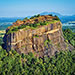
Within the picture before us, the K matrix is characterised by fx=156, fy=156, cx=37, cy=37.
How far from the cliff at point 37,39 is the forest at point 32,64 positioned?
1.62 metres

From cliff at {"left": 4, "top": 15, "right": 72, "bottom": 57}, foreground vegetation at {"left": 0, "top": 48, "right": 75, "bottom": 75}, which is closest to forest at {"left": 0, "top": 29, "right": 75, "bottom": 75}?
foreground vegetation at {"left": 0, "top": 48, "right": 75, "bottom": 75}

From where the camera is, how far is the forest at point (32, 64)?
125 feet

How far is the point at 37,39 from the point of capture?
43.9 metres

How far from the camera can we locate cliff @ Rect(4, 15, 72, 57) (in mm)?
41969

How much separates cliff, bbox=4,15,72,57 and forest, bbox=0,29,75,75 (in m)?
1.62

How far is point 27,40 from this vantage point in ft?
142

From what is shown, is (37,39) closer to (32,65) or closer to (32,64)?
(32,64)

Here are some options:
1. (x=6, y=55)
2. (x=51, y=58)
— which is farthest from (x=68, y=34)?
(x=6, y=55)

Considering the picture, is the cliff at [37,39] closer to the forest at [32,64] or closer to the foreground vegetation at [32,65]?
the forest at [32,64]

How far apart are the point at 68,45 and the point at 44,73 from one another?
16832 mm

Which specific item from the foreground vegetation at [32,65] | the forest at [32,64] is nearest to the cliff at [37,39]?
the forest at [32,64]

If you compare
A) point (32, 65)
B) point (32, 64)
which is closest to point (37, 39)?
point (32, 64)

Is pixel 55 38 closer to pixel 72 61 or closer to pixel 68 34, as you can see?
pixel 72 61

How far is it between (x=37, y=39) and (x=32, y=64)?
24.5 feet
